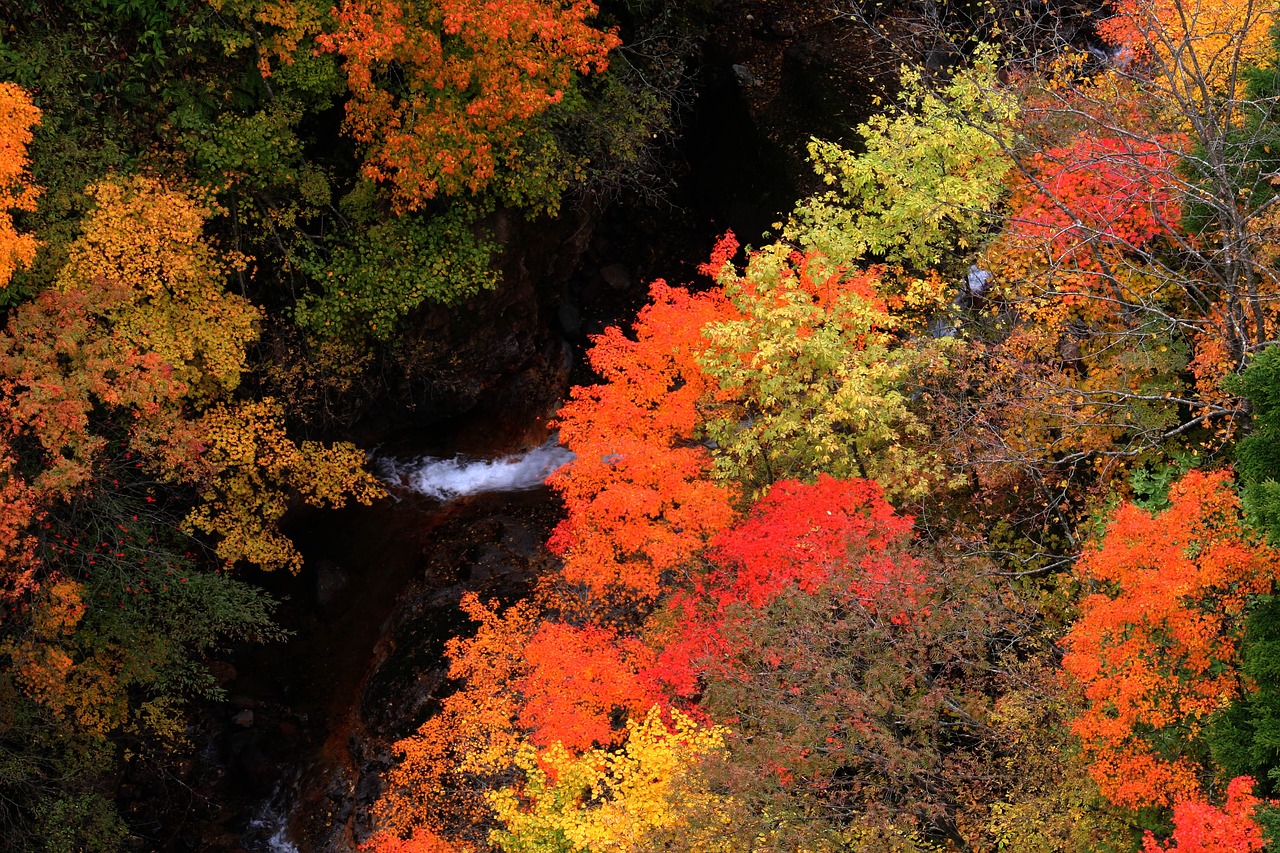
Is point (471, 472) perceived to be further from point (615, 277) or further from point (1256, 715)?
point (1256, 715)

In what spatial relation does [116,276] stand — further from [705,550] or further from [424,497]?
[705,550]

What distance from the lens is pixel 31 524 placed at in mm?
19844

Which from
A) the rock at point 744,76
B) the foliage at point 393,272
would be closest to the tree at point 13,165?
the foliage at point 393,272

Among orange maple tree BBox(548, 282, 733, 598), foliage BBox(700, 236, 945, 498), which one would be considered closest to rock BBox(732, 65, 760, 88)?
orange maple tree BBox(548, 282, 733, 598)

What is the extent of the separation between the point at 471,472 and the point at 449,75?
12335mm

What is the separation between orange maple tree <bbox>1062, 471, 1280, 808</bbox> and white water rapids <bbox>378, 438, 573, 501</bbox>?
17.8 metres

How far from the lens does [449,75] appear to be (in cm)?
2194

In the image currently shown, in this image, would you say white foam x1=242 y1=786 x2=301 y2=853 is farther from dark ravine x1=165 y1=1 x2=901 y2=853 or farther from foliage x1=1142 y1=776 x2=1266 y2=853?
foliage x1=1142 y1=776 x2=1266 y2=853

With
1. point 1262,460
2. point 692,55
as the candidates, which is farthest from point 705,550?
point 692,55

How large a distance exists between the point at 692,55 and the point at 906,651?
69.8 feet

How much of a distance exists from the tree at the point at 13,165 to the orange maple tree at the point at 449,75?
229 inches

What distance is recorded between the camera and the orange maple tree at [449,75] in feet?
69.1

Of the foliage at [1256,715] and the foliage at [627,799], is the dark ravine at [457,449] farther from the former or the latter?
the foliage at [1256,715]

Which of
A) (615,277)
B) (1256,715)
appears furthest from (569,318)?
(1256,715)
